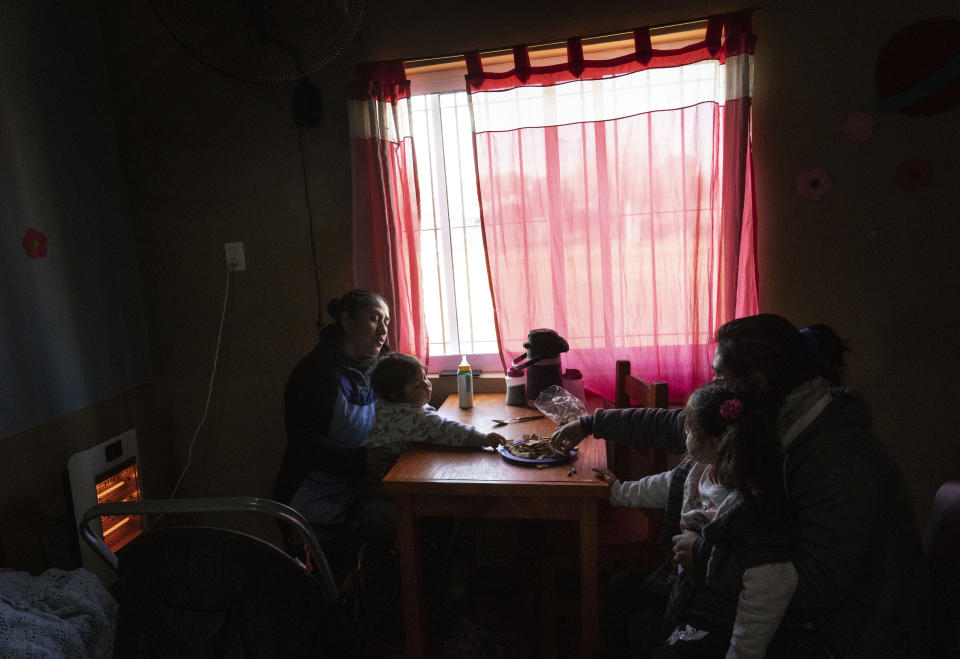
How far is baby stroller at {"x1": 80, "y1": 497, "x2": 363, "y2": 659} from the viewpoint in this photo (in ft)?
3.15

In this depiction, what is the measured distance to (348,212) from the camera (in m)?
2.27

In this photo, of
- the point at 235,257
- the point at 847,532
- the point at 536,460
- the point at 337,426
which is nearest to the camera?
the point at 847,532

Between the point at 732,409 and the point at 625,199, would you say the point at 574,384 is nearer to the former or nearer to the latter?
the point at 625,199

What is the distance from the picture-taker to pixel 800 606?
39.0 inches

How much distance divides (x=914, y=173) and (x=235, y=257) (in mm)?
2539

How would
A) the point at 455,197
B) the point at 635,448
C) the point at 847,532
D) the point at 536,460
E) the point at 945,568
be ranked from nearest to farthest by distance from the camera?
1. the point at 847,532
2. the point at 945,568
3. the point at 536,460
4. the point at 635,448
5. the point at 455,197

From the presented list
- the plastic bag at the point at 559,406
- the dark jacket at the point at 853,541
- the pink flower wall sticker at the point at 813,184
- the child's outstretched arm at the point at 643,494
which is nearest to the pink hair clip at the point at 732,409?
the dark jacket at the point at 853,541

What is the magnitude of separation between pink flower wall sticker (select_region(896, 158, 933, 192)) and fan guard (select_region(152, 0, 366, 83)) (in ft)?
6.04

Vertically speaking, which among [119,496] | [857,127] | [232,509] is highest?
[857,127]

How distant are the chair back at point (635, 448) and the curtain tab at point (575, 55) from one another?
3.41 ft

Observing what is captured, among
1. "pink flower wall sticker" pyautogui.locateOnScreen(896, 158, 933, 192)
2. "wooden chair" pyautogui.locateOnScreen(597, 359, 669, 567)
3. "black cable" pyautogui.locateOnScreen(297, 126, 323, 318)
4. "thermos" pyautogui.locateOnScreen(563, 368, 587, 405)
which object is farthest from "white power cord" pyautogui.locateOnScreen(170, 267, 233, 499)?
"pink flower wall sticker" pyautogui.locateOnScreen(896, 158, 933, 192)

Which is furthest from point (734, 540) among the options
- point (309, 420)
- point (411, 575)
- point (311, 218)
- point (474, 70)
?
point (311, 218)

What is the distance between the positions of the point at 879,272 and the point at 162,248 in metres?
2.79

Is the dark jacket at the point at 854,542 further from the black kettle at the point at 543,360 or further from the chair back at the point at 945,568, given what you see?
the black kettle at the point at 543,360
